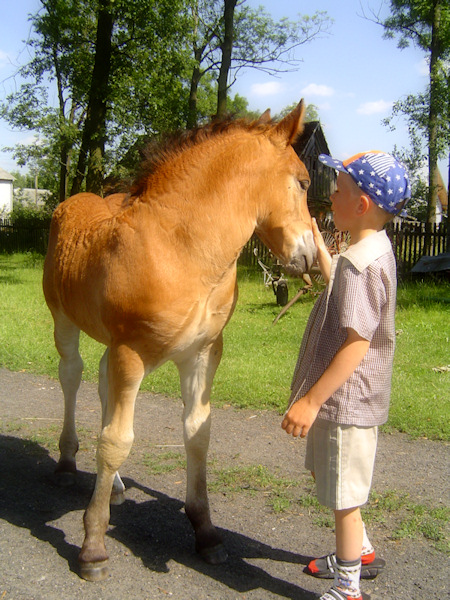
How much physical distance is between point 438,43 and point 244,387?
19409 mm

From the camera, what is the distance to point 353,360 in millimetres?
2447

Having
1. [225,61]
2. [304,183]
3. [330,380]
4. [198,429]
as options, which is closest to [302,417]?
[330,380]

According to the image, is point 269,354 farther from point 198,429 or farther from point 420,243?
point 420,243

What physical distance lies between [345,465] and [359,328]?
0.62 meters

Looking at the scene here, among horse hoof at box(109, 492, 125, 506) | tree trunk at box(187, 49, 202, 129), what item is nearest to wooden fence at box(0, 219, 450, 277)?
tree trunk at box(187, 49, 202, 129)

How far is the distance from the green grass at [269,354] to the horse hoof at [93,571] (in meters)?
2.90

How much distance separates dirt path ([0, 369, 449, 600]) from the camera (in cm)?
287

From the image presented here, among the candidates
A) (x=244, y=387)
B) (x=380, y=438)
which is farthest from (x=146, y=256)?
(x=244, y=387)

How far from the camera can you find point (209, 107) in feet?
126

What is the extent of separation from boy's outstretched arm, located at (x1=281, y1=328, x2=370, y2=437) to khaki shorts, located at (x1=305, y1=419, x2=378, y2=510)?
223 millimetres

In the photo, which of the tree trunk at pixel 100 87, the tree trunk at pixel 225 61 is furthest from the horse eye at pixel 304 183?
the tree trunk at pixel 225 61

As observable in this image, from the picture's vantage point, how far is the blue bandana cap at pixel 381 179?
2578mm

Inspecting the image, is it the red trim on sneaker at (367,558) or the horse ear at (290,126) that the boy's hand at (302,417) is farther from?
the horse ear at (290,126)

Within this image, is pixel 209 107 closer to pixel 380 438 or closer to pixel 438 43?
pixel 438 43
